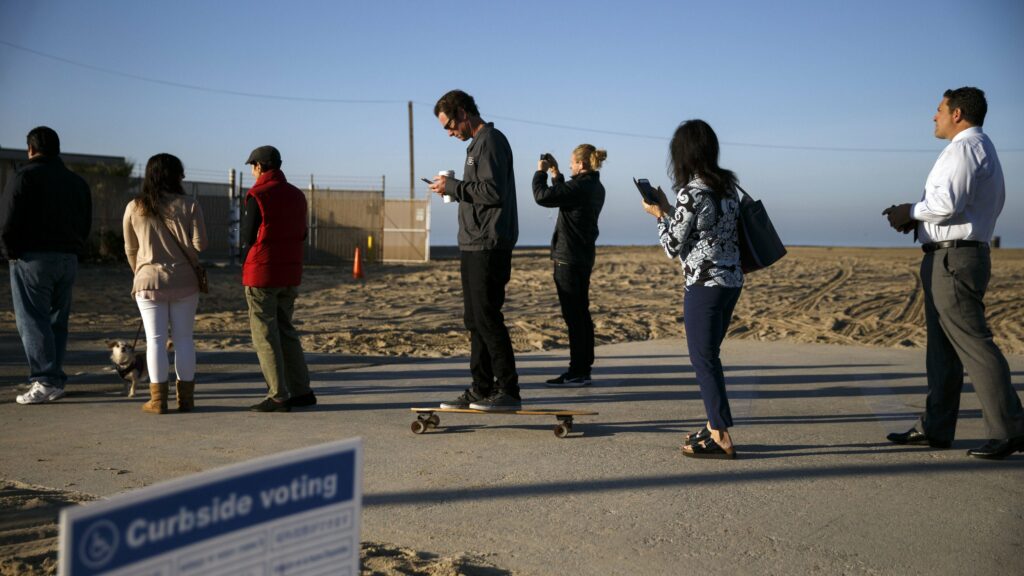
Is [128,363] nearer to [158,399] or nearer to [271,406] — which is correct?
[158,399]

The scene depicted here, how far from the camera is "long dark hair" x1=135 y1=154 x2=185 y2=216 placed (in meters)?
6.79

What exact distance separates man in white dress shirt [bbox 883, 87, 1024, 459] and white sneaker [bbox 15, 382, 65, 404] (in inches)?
248

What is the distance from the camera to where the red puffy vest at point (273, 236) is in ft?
22.9

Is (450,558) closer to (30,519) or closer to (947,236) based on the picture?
(30,519)

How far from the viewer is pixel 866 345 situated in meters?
12.3

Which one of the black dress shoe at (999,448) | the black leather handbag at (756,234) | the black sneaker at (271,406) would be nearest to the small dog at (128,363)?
the black sneaker at (271,406)

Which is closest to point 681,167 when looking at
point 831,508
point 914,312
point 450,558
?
point 831,508

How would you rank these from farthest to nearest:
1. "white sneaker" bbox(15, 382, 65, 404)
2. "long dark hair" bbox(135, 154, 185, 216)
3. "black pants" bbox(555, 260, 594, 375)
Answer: "black pants" bbox(555, 260, 594, 375)
"white sneaker" bbox(15, 382, 65, 404)
"long dark hair" bbox(135, 154, 185, 216)

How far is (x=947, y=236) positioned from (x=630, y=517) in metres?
2.73

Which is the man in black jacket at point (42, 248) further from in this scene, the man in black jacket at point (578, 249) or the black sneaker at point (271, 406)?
the man in black jacket at point (578, 249)

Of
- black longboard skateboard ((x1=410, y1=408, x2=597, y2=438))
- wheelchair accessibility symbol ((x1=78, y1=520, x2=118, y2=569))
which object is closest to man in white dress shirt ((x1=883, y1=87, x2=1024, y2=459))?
black longboard skateboard ((x1=410, y1=408, x2=597, y2=438))

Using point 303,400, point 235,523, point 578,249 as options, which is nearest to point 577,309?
point 578,249

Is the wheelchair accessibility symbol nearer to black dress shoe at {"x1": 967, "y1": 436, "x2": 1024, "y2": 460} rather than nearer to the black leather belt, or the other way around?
the black leather belt

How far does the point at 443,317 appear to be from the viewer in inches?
586
